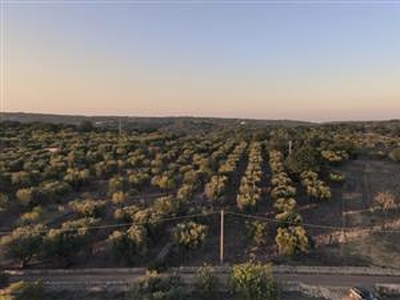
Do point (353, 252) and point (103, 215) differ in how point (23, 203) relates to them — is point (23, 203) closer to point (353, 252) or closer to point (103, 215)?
point (103, 215)

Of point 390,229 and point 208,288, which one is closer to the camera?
point 208,288

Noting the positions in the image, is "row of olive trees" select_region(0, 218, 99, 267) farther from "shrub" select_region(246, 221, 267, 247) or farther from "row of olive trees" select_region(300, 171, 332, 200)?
"row of olive trees" select_region(300, 171, 332, 200)

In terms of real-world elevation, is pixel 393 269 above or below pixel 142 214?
below

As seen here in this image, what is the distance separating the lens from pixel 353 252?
3058cm

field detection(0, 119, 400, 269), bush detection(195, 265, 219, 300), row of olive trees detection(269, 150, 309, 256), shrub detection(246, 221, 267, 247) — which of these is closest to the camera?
bush detection(195, 265, 219, 300)

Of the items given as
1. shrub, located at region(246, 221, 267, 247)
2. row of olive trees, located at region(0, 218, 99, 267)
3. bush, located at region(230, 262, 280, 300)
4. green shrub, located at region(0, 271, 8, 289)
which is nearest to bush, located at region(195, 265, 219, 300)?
bush, located at region(230, 262, 280, 300)

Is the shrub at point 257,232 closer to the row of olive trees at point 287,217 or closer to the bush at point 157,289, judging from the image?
the row of olive trees at point 287,217

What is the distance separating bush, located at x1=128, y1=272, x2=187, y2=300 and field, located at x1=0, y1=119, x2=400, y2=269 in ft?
11.4

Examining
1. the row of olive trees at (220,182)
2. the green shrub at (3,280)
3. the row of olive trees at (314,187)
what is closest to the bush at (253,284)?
the green shrub at (3,280)

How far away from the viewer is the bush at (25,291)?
806 inches

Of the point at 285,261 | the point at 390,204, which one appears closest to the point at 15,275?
the point at 285,261

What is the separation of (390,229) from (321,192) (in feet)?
19.5

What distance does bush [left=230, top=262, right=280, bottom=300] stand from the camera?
21203mm

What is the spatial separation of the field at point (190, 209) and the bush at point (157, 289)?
347 cm
